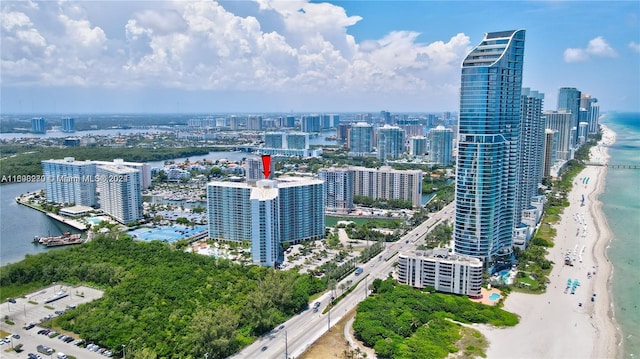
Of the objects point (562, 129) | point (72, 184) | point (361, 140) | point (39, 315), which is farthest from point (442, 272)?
point (361, 140)

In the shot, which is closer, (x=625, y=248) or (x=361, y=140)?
(x=625, y=248)

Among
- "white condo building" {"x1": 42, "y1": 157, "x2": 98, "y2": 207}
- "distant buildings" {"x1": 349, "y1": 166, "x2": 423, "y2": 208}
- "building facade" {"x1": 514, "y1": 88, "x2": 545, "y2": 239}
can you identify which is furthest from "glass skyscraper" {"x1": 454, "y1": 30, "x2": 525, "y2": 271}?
"white condo building" {"x1": 42, "y1": 157, "x2": 98, "y2": 207}

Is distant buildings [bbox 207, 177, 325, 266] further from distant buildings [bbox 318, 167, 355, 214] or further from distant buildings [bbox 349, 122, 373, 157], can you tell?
distant buildings [bbox 349, 122, 373, 157]

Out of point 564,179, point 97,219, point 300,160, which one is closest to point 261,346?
point 97,219

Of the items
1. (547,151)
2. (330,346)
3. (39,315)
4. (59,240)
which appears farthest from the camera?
(547,151)

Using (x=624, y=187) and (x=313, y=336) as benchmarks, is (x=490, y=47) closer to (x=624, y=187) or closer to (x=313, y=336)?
(x=313, y=336)

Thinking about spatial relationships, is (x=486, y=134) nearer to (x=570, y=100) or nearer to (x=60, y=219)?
(x=60, y=219)

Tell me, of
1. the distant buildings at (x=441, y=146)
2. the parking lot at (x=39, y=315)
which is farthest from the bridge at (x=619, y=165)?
the parking lot at (x=39, y=315)
